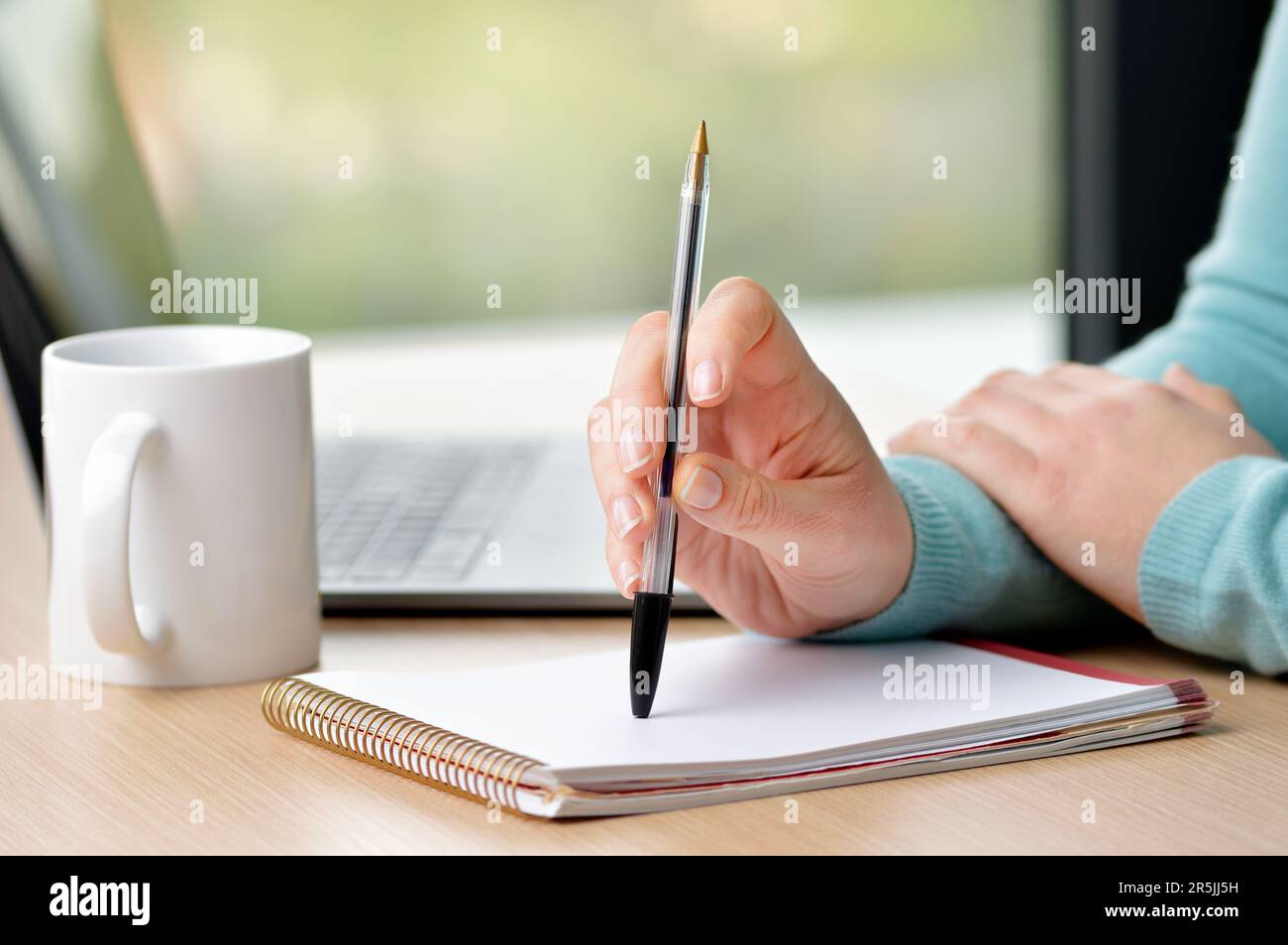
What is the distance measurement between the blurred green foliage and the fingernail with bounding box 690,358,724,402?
399 millimetres

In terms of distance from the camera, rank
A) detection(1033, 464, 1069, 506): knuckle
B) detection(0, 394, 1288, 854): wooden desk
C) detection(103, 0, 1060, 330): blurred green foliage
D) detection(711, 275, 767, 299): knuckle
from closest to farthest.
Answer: detection(0, 394, 1288, 854): wooden desk < detection(711, 275, 767, 299): knuckle < detection(1033, 464, 1069, 506): knuckle < detection(103, 0, 1060, 330): blurred green foliage

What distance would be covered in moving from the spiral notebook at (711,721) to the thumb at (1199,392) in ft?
0.59

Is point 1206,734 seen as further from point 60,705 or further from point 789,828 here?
point 60,705

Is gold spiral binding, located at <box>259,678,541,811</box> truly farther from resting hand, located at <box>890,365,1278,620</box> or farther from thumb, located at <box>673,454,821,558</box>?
resting hand, located at <box>890,365,1278,620</box>

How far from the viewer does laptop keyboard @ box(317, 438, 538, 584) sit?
712 mm

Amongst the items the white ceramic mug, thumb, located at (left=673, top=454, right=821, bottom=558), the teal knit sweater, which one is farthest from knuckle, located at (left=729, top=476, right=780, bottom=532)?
the white ceramic mug

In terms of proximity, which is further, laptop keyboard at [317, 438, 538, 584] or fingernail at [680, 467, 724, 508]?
laptop keyboard at [317, 438, 538, 584]

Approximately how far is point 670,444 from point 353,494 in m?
0.35

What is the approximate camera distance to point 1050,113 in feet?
3.71

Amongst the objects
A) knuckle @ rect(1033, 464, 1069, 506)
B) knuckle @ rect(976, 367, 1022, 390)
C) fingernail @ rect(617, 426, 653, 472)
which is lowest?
knuckle @ rect(1033, 464, 1069, 506)

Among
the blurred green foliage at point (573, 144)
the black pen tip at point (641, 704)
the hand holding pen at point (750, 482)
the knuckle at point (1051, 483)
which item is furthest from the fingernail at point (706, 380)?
the blurred green foliage at point (573, 144)

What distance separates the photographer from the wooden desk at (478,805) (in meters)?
0.42

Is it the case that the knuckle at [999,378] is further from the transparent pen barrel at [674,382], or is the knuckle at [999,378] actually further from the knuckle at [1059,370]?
the transparent pen barrel at [674,382]

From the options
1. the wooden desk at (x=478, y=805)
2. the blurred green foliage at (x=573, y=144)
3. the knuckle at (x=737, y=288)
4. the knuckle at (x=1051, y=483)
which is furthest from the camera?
the blurred green foliage at (x=573, y=144)
